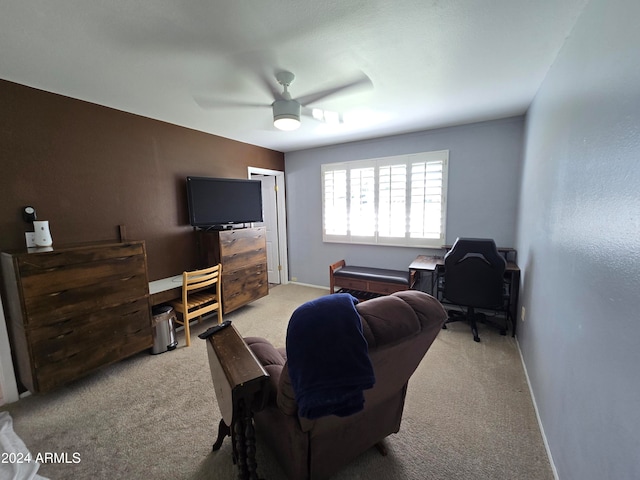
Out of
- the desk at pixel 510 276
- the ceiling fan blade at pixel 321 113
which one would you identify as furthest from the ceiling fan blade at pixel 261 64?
the desk at pixel 510 276

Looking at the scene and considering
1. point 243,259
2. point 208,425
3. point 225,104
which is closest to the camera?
point 208,425

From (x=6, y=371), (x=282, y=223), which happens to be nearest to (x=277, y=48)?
(x=6, y=371)

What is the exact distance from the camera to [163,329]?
2.70 m

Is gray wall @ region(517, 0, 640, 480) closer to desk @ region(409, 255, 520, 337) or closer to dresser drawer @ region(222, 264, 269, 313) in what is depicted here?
desk @ region(409, 255, 520, 337)

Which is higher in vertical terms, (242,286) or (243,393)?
(243,393)

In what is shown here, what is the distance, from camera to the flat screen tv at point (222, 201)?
322cm

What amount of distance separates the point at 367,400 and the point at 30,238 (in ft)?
9.22

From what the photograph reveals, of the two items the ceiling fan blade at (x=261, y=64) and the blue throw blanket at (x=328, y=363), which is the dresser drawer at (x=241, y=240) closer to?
the ceiling fan blade at (x=261, y=64)

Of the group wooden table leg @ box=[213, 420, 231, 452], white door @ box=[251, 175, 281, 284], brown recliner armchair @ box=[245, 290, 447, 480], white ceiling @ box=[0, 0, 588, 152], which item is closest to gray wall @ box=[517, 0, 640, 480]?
white ceiling @ box=[0, 0, 588, 152]

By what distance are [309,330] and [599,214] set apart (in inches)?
50.9

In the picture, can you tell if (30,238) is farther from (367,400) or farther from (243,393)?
(367,400)

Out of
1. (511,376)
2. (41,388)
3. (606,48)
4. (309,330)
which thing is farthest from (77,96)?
(511,376)

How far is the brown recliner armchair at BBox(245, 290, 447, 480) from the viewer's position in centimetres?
106

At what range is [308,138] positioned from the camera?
12.6ft
